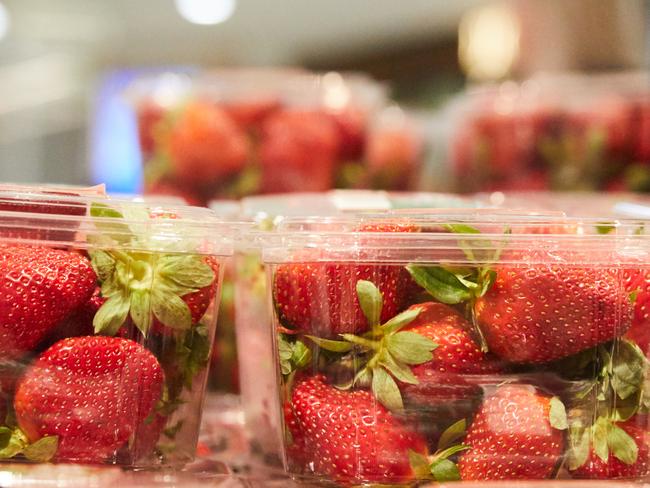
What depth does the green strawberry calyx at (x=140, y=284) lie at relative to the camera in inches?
26.6

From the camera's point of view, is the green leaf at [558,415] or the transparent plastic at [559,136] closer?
the green leaf at [558,415]

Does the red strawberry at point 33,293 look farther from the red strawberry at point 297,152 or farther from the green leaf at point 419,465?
the red strawberry at point 297,152

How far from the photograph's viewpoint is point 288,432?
0.70 m

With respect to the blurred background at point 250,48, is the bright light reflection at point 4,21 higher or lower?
higher

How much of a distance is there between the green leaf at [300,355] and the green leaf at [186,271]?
10cm

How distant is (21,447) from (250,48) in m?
3.85

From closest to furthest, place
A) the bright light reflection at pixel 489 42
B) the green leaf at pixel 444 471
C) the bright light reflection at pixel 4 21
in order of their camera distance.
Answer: the green leaf at pixel 444 471 → the bright light reflection at pixel 489 42 → the bright light reflection at pixel 4 21

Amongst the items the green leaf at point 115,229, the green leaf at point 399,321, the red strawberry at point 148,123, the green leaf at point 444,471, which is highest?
the red strawberry at point 148,123

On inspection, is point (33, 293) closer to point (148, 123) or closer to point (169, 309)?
point (169, 309)

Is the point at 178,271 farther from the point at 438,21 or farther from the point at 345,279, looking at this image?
the point at 438,21

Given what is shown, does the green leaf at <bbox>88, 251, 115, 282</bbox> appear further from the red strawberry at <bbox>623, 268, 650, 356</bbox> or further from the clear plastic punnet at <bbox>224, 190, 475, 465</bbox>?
the red strawberry at <bbox>623, 268, 650, 356</bbox>

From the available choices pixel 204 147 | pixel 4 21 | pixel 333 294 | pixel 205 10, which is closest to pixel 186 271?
pixel 333 294

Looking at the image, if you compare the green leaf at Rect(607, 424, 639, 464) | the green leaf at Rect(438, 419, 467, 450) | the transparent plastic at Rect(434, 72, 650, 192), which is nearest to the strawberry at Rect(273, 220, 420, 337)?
the green leaf at Rect(438, 419, 467, 450)

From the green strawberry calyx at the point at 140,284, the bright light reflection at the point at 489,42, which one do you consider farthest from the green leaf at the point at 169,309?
the bright light reflection at the point at 489,42
